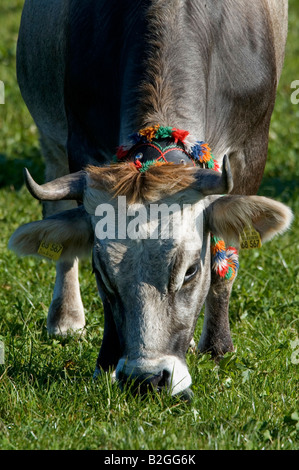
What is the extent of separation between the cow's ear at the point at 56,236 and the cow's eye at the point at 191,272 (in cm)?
54

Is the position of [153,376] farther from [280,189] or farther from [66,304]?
[280,189]

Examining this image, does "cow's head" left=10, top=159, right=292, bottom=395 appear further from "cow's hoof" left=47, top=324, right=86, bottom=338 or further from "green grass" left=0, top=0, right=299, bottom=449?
"cow's hoof" left=47, top=324, right=86, bottom=338

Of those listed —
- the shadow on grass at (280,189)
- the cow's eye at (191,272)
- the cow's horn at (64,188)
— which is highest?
the cow's horn at (64,188)

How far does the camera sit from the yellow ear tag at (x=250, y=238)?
156 inches

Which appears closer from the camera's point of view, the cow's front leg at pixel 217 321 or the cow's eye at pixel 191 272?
the cow's eye at pixel 191 272

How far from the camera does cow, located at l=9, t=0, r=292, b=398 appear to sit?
12.1 feet

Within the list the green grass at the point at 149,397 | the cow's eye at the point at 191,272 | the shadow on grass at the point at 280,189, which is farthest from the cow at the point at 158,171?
the shadow on grass at the point at 280,189

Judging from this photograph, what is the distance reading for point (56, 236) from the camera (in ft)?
13.5

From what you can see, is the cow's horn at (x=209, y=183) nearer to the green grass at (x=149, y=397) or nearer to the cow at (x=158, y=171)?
the cow at (x=158, y=171)

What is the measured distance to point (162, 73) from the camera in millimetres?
4270

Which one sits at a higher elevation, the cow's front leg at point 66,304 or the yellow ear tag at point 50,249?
the yellow ear tag at point 50,249

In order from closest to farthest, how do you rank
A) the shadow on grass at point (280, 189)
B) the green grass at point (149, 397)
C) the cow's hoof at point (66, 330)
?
the green grass at point (149, 397) → the cow's hoof at point (66, 330) → the shadow on grass at point (280, 189)
